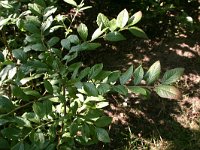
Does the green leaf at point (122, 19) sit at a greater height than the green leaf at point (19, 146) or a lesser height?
greater

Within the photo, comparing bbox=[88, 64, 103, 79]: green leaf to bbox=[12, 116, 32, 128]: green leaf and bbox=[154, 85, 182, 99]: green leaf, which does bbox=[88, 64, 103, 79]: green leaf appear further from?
bbox=[12, 116, 32, 128]: green leaf

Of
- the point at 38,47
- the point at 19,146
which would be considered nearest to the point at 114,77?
the point at 38,47

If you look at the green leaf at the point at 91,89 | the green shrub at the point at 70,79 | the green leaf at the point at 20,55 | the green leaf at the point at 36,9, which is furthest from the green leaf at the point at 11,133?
the green leaf at the point at 36,9

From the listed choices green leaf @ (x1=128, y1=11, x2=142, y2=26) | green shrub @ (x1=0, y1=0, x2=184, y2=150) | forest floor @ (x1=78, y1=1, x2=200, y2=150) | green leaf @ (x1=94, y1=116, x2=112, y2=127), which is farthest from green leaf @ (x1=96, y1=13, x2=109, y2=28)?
forest floor @ (x1=78, y1=1, x2=200, y2=150)

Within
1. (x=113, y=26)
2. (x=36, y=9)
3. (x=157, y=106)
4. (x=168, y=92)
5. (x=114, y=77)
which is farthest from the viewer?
(x=157, y=106)

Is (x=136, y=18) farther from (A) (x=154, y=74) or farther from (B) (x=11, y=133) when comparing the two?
(B) (x=11, y=133)

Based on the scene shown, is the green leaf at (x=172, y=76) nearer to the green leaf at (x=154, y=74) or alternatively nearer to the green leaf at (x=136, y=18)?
the green leaf at (x=154, y=74)

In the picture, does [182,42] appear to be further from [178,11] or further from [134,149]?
[134,149]

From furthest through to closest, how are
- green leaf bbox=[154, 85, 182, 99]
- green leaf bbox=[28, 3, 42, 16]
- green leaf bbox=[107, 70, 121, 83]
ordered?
green leaf bbox=[28, 3, 42, 16] < green leaf bbox=[107, 70, 121, 83] < green leaf bbox=[154, 85, 182, 99]

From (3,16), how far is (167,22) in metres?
2.43

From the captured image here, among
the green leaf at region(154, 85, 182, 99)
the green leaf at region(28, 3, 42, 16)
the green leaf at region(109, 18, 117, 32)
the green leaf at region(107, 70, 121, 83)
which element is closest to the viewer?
the green leaf at region(154, 85, 182, 99)

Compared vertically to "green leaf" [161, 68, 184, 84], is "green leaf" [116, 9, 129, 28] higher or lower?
higher

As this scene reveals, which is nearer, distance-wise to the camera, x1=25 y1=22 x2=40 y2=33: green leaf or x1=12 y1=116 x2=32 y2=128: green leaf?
x1=12 y1=116 x2=32 y2=128: green leaf

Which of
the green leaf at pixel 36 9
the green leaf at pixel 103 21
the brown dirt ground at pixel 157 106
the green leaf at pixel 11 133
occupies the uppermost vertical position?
the green leaf at pixel 36 9
